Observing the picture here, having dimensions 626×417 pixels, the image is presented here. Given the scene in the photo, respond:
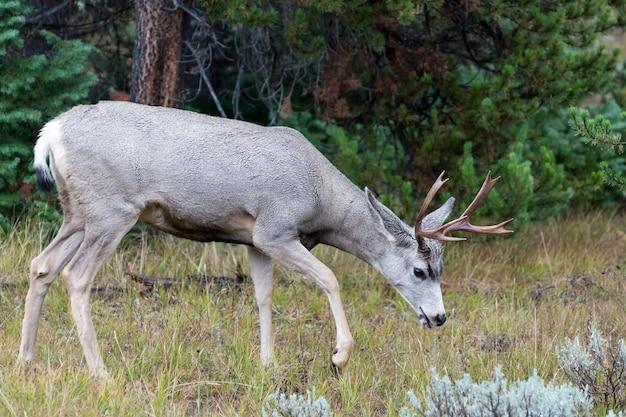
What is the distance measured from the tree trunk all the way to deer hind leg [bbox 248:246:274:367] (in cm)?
226

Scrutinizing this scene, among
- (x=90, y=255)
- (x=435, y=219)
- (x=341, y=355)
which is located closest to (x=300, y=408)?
(x=341, y=355)

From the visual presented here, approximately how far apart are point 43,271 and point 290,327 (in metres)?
1.84

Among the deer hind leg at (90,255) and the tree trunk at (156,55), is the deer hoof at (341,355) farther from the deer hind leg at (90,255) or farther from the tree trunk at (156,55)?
the tree trunk at (156,55)

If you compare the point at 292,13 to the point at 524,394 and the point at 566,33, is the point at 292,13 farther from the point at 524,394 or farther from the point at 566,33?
the point at 524,394

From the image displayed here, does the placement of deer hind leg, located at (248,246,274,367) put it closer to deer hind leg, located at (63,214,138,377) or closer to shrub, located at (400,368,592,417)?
deer hind leg, located at (63,214,138,377)

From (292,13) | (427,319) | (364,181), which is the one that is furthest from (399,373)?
(292,13)

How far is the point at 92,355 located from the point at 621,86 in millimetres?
7956

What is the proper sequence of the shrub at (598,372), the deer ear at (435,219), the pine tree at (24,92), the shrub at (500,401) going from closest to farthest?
the shrub at (500,401) < the shrub at (598,372) < the deer ear at (435,219) < the pine tree at (24,92)

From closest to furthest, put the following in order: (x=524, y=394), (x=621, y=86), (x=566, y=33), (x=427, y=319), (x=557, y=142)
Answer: (x=524, y=394) < (x=427, y=319) < (x=566, y=33) < (x=557, y=142) < (x=621, y=86)

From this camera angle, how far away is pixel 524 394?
4.99m

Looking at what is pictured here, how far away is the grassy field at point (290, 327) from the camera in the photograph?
595 cm

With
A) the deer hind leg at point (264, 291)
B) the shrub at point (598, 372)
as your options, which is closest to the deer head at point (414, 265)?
the deer hind leg at point (264, 291)

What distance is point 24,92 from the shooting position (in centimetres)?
907

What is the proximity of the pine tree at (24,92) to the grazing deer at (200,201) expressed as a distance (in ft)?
7.63
